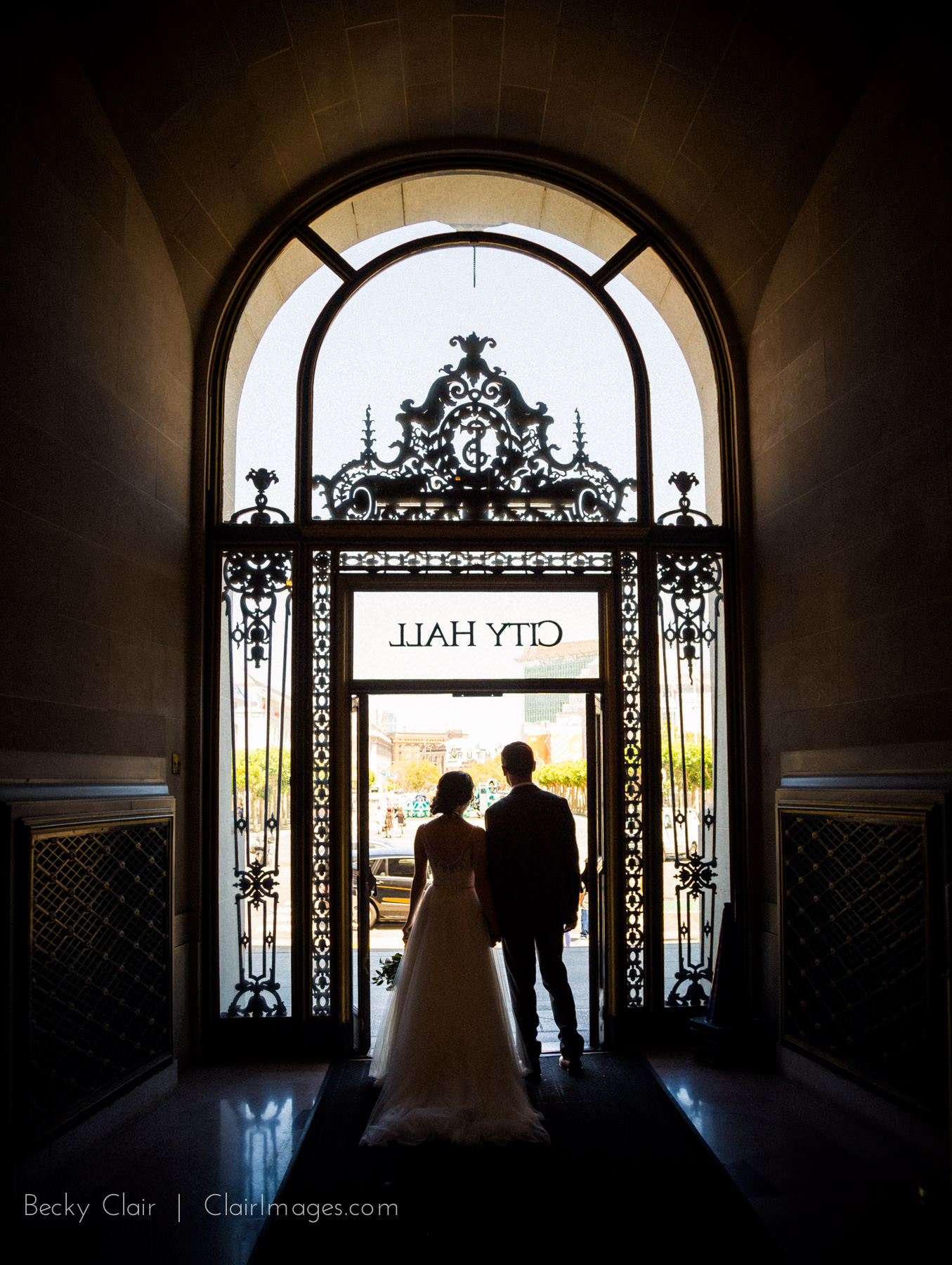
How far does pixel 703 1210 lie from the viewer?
2.93 m

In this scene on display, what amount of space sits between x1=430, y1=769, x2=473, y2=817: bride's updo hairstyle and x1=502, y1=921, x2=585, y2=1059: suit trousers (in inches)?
26.2

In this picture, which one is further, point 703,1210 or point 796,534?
point 796,534

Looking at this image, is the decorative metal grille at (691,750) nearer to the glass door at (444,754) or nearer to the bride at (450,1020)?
the glass door at (444,754)

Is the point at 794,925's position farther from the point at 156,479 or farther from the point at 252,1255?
the point at 156,479

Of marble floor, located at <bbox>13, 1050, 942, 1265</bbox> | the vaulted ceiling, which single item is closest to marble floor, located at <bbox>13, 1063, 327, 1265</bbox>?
marble floor, located at <bbox>13, 1050, 942, 1265</bbox>

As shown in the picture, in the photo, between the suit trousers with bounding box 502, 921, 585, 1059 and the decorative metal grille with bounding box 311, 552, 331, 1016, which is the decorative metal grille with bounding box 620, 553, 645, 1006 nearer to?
the suit trousers with bounding box 502, 921, 585, 1059

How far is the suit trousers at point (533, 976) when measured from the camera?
4.29 m

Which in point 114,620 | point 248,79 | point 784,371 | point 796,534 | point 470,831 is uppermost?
point 248,79

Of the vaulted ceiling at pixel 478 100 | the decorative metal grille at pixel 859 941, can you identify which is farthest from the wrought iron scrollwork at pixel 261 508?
the decorative metal grille at pixel 859 941

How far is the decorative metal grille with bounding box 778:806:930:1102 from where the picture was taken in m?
3.30

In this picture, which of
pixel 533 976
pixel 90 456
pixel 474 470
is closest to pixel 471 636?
pixel 474 470

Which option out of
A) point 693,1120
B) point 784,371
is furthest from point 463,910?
point 784,371

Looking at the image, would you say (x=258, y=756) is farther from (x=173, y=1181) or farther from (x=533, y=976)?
(x=173, y=1181)

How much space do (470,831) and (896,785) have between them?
1829 mm
